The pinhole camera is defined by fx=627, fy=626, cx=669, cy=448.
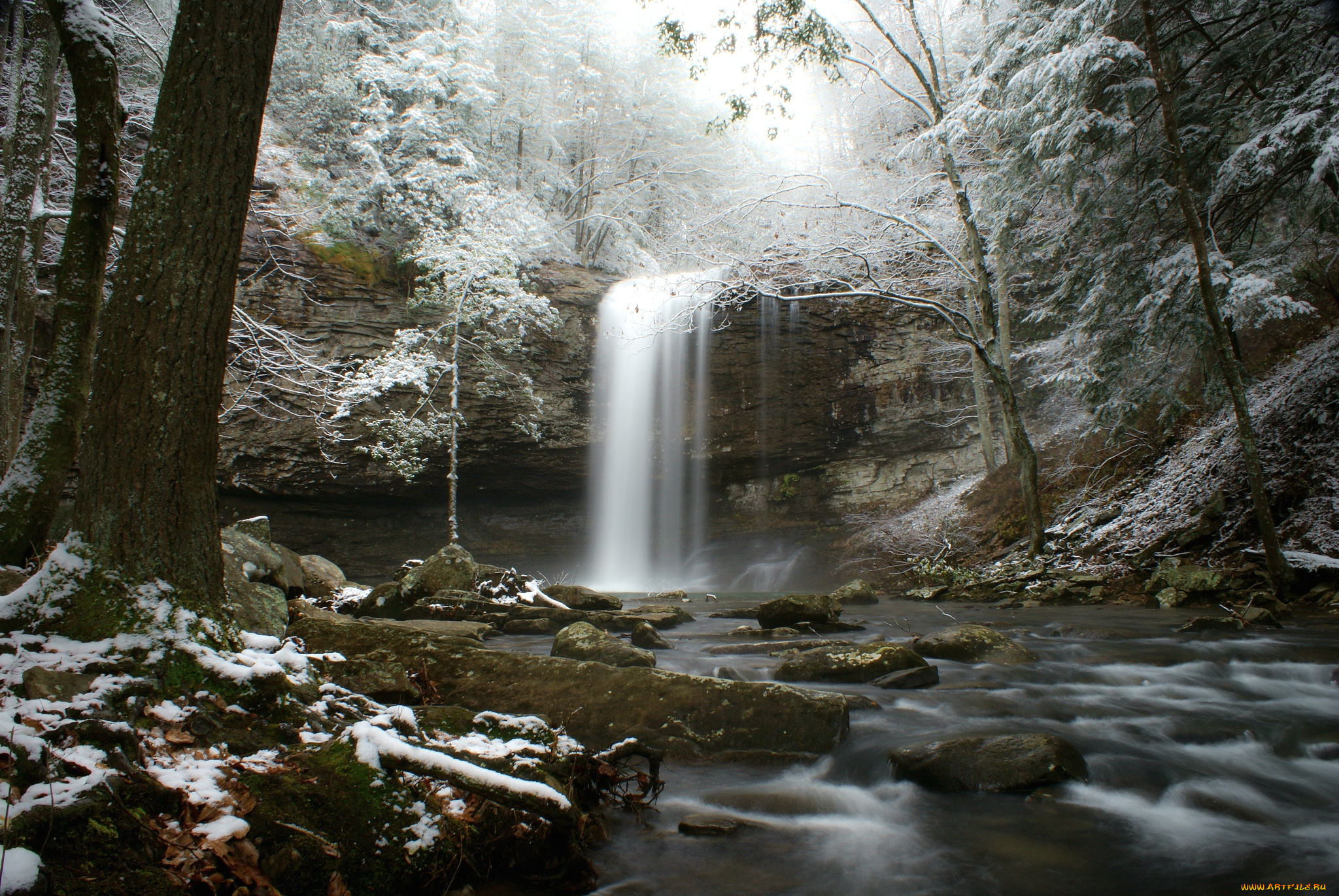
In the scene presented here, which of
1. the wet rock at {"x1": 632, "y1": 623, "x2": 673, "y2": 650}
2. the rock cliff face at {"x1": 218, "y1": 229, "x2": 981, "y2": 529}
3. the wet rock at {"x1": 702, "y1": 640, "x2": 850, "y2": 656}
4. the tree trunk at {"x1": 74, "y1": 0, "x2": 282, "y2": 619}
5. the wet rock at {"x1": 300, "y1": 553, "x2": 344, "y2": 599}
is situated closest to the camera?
the tree trunk at {"x1": 74, "y1": 0, "x2": 282, "y2": 619}

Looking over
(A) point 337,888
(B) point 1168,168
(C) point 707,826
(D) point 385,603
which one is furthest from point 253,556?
(B) point 1168,168

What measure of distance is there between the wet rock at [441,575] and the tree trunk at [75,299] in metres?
4.37

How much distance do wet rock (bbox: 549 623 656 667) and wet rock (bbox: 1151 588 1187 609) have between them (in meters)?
6.22

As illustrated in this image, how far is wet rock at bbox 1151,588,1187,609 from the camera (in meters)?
7.10

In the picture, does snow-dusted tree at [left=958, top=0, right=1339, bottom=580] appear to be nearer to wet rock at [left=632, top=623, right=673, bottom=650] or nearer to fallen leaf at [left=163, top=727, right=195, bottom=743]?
wet rock at [left=632, top=623, right=673, bottom=650]

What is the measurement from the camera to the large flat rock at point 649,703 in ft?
11.0

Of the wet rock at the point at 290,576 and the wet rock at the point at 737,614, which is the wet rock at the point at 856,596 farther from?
the wet rock at the point at 290,576

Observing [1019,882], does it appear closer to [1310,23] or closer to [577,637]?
[577,637]

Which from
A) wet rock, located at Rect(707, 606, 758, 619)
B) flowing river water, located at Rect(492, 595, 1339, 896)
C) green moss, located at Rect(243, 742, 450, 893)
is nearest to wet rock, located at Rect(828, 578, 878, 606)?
wet rock, located at Rect(707, 606, 758, 619)

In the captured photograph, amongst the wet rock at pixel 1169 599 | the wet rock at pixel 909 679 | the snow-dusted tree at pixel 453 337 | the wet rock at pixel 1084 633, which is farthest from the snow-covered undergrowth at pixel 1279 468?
the snow-dusted tree at pixel 453 337

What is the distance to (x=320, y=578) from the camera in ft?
27.0

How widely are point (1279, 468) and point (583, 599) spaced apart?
852 cm

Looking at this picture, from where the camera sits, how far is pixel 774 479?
19.1 m

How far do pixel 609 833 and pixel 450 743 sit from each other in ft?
2.56
